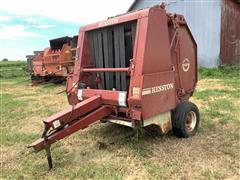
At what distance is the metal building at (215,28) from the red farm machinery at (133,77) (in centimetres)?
999

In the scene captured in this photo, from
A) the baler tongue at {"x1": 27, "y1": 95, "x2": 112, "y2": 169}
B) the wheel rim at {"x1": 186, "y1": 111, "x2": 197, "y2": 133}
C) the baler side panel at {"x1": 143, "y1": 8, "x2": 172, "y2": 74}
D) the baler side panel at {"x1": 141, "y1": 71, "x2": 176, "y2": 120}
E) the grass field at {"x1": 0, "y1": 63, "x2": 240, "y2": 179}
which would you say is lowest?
the grass field at {"x1": 0, "y1": 63, "x2": 240, "y2": 179}

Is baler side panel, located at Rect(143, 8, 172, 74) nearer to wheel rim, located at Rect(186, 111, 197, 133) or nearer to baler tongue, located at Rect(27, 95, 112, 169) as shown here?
baler tongue, located at Rect(27, 95, 112, 169)

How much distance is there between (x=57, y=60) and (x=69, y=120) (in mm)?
8522

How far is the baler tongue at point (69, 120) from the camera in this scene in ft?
12.5

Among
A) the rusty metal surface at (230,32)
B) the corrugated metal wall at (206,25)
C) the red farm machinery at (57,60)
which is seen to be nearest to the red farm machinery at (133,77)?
the red farm machinery at (57,60)

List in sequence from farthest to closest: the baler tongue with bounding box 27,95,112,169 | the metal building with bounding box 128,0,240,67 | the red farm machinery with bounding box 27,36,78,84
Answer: the metal building with bounding box 128,0,240,67, the red farm machinery with bounding box 27,36,78,84, the baler tongue with bounding box 27,95,112,169

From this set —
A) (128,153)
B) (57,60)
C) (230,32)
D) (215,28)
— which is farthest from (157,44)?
(230,32)

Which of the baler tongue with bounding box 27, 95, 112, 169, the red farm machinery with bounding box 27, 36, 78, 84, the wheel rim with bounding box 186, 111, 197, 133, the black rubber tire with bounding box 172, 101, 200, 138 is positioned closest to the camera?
the baler tongue with bounding box 27, 95, 112, 169

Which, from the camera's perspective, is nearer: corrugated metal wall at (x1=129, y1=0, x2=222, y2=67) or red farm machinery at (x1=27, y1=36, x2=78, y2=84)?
red farm machinery at (x1=27, y1=36, x2=78, y2=84)

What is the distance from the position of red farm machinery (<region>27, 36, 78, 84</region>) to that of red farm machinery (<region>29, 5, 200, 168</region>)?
709cm

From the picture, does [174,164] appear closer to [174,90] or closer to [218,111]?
[174,90]

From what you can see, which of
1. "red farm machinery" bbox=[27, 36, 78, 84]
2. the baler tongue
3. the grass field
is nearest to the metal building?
"red farm machinery" bbox=[27, 36, 78, 84]

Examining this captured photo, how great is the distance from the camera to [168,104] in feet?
14.7

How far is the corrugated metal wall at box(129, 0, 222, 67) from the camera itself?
1459 centimetres
